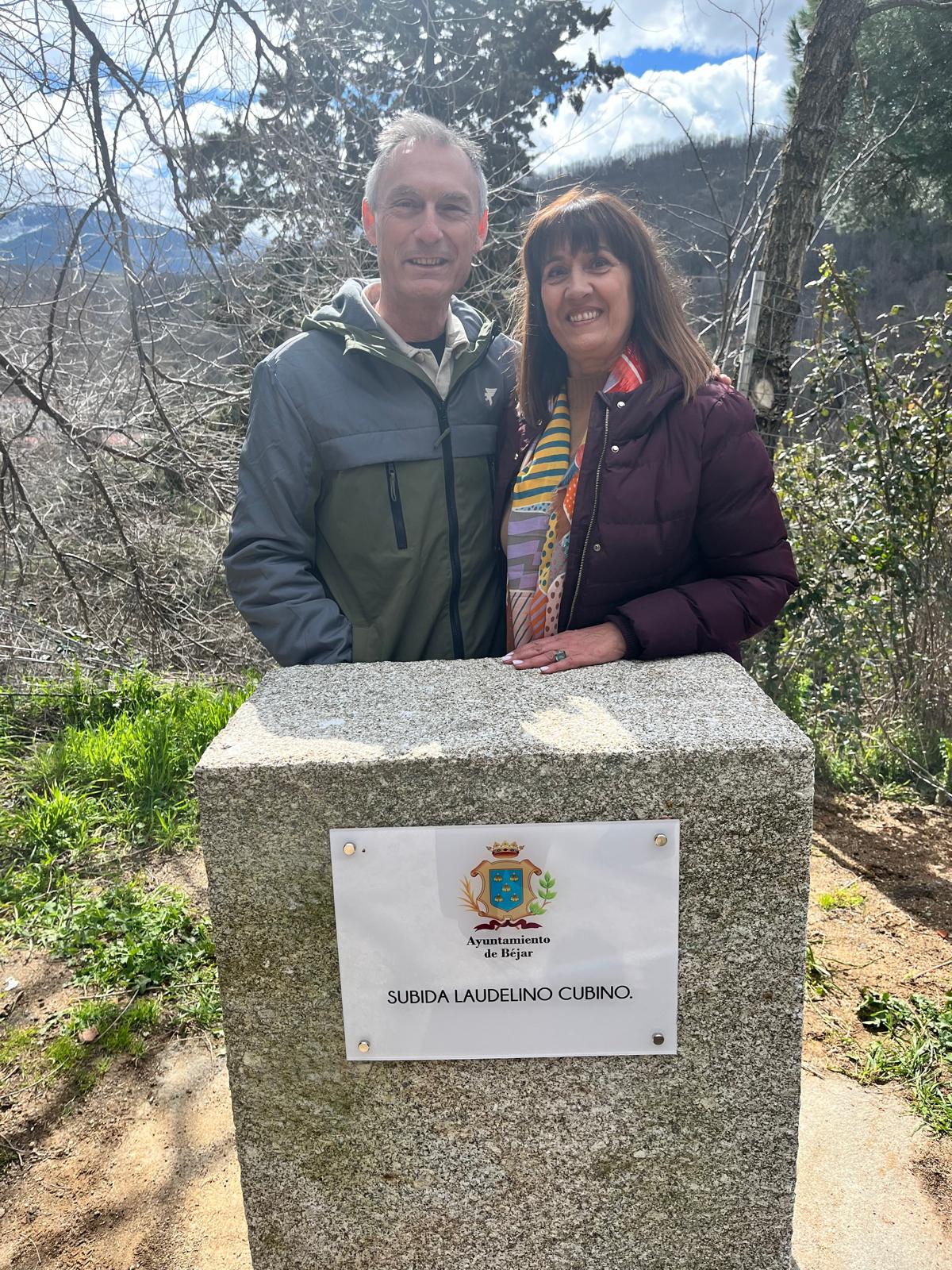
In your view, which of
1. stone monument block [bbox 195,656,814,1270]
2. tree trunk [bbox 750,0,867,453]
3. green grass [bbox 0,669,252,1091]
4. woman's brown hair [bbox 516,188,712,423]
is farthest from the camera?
tree trunk [bbox 750,0,867,453]

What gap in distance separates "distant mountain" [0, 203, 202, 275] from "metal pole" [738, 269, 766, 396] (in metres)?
2.46

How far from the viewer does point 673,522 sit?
188 centimetres

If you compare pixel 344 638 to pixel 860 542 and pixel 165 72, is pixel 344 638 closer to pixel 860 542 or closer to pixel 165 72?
pixel 165 72

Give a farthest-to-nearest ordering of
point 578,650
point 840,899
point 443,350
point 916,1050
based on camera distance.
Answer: point 840,899, point 916,1050, point 443,350, point 578,650

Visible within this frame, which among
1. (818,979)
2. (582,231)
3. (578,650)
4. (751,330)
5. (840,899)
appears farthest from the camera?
(751,330)

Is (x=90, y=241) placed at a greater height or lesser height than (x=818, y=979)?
greater

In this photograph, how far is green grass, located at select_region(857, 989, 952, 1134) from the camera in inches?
101

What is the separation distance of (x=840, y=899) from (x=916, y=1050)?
2.90ft

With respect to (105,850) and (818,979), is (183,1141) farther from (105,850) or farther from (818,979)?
(818,979)

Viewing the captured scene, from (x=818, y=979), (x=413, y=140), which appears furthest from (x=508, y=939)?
(x=818, y=979)

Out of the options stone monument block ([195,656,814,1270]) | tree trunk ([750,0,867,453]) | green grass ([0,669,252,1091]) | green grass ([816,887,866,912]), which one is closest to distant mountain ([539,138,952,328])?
tree trunk ([750,0,867,453])

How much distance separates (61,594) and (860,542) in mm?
4445

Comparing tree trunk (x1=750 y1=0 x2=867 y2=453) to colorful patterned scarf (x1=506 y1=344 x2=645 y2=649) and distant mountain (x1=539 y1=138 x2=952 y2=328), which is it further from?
distant mountain (x1=539 y1=138 x2=952 y2=328)

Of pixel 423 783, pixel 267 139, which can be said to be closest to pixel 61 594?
pixel 267 139
